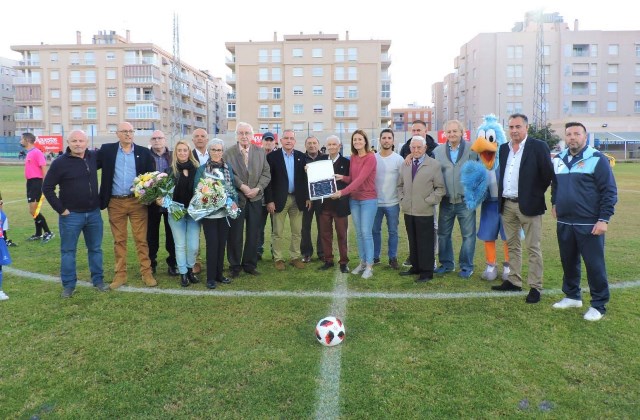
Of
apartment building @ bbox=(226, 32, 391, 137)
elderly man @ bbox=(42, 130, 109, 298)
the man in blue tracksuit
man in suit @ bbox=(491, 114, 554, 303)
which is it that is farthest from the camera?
apartment building @ bbox=(226, 32, 391, 137)

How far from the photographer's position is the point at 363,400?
11.0 ft

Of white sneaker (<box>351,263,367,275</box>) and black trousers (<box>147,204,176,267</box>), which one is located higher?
black trousers (<box>147,204,176,267</box>)

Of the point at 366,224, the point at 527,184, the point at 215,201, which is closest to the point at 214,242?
the point at 215,201

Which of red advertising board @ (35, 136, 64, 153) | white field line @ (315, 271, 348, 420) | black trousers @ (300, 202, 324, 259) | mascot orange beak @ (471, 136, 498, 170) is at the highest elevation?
red advertising board @ (35, 136, 64, 153)

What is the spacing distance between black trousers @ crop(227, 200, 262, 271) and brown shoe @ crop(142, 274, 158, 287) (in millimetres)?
1042

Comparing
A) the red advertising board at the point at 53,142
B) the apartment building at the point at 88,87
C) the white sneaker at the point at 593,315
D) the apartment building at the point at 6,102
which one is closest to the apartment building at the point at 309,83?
the apartment building at the point at 88,87

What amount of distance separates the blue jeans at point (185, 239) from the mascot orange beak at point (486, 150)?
3766mm

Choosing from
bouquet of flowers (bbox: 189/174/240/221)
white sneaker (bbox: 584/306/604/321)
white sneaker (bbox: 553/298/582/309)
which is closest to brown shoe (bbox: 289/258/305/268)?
bouquet of flowers (bbox: 189/174/240/221)

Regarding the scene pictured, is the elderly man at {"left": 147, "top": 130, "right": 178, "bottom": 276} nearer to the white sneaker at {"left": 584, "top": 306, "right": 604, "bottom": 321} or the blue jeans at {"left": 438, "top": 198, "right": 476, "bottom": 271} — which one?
the blue jeans at {"left": 438, "top": 198, "right": 476, "bottom": 271}

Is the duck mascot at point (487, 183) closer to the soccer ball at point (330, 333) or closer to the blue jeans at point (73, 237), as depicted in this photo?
the soccer ball at point (330, 333)

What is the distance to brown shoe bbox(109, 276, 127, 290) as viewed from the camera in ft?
20.0

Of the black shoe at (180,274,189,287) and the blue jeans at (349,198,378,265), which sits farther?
the blue jeans at (349,198,378,265)

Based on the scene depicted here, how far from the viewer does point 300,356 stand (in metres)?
4.05

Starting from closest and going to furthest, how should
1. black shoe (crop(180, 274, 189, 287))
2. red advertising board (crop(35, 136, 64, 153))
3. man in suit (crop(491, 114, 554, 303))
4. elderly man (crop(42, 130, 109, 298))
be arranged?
man in suit (crop(491, 114, 554, 303)) → elderly man (crop(42, 130, 109, 298)) → black shoe (crop(180, 274, 189, 287)) → red advertising board (crop(35, 136, 64, 153))
